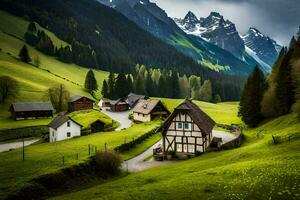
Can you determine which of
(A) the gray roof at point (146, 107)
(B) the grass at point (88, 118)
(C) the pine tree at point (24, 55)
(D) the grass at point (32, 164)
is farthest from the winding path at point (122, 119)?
(C) the pine tree at point (24, 55)

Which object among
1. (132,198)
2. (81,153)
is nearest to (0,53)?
(81,153)

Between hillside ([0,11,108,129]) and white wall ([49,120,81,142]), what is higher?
hillside ([0,11,108,129])

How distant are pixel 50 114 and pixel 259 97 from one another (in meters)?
71.7

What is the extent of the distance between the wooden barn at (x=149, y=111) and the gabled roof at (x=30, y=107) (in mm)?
30753

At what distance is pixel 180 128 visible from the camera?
67.1 meters

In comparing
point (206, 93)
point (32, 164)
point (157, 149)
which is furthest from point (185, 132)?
point (206, 93)

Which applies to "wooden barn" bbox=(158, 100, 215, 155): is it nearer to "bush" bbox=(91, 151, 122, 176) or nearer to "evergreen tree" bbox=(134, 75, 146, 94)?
"bush" bbox=(91, 151, 122, 176)

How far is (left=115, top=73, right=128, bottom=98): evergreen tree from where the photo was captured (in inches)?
6786

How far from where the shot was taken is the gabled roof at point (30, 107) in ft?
372

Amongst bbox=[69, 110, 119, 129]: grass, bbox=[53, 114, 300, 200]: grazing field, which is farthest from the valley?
bbox=[69, 110, 119, 129]: grass

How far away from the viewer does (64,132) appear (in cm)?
8906

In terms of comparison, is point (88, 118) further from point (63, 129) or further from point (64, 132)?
point (63, 129)

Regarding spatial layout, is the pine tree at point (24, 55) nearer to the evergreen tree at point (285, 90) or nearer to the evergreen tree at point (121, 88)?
the evergreen tree at point (121, 88)

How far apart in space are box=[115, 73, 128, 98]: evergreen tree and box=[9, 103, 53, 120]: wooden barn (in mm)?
54662
